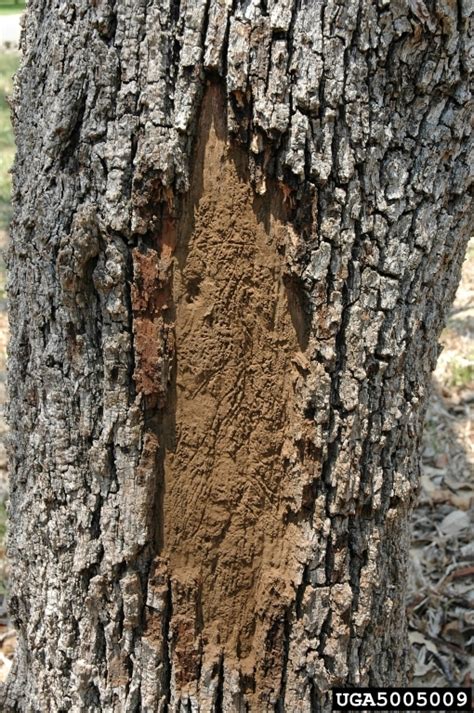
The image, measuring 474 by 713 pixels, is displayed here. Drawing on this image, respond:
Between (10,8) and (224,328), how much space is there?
43.7 ft

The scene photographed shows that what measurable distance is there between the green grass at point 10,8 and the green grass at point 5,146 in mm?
3590

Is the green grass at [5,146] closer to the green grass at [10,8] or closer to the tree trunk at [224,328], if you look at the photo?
the green grass at [10,8]

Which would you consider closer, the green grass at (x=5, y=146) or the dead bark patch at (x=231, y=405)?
the dead bark patch at (x=231, y=405)

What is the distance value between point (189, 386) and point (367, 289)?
0.41 m

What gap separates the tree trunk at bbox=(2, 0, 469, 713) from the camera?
62.2 inches

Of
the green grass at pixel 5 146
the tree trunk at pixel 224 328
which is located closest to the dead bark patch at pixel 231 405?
the tree trunk at pixel 224 328

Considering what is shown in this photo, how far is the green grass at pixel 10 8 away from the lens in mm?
12748

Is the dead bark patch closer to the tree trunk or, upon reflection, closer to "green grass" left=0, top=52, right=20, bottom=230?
the tree trunk

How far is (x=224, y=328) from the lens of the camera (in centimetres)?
172

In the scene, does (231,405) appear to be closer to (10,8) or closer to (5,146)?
(5,146)

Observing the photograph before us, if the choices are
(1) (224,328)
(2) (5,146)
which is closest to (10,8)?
(2) (5,146)

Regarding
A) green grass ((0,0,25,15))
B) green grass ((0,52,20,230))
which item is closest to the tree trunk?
green grass ((0,52,20,230))

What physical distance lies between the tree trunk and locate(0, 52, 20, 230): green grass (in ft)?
12.4

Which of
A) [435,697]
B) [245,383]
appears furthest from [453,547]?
[245,383]
